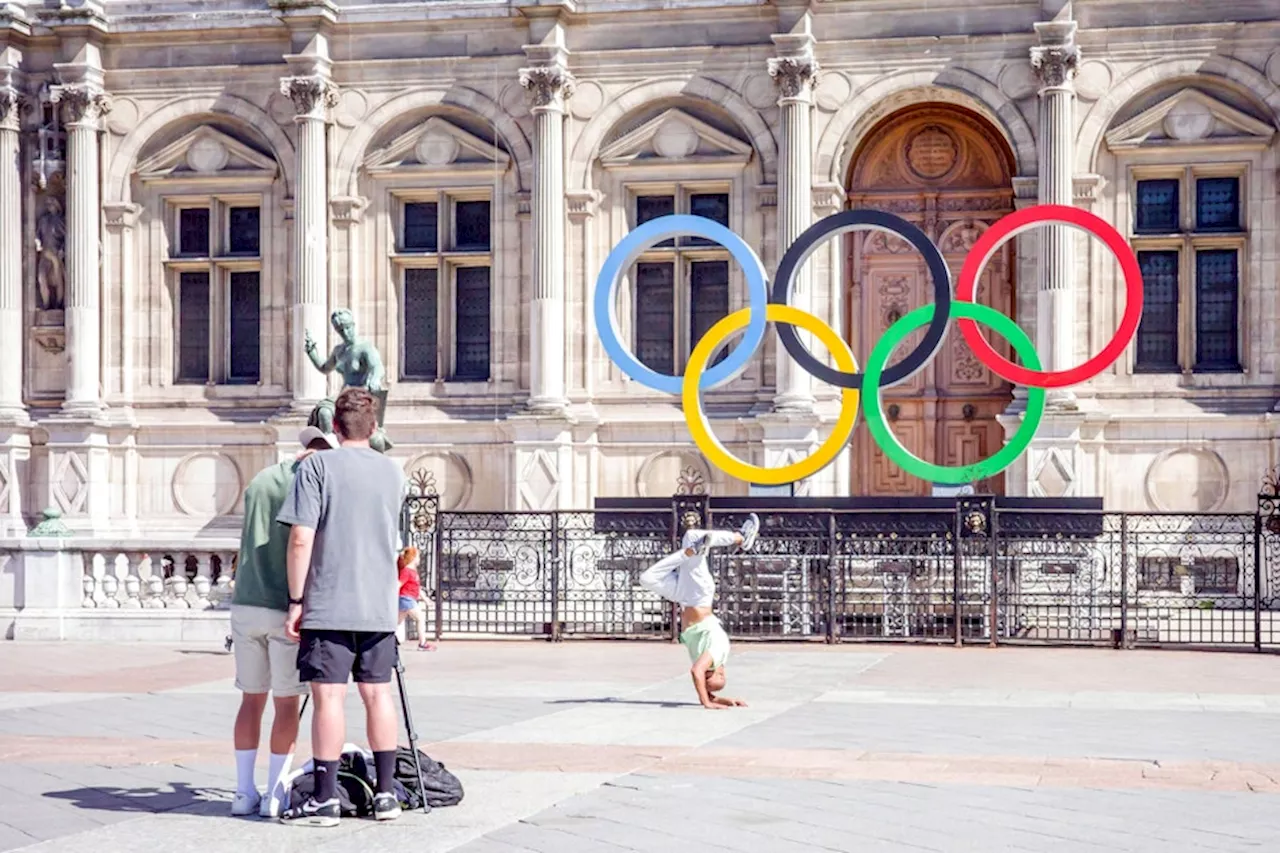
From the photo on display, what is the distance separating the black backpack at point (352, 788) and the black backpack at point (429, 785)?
0.06 metres

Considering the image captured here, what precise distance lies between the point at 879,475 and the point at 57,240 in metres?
14.8

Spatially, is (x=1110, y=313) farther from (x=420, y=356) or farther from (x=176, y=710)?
(x=176, y=710)

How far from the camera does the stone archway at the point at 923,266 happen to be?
1328 inches

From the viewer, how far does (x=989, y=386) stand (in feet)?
111

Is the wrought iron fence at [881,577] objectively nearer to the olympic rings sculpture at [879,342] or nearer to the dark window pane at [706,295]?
the olympic rings sculpture at [879,342]

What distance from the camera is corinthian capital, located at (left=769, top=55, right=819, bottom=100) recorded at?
3225 cm

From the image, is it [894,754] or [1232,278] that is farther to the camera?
[1232,278]

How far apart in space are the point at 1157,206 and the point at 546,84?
1004cm

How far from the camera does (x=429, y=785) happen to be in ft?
36.1

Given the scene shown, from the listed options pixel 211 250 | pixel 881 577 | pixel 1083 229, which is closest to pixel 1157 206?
pixel 1083 229

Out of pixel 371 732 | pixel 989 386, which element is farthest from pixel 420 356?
pixel 371 732

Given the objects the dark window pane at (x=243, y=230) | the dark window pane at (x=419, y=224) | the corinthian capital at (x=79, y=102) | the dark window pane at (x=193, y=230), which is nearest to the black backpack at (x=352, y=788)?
the dark window pane at (x=419, y=224)

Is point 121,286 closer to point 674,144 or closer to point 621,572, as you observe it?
point 674,144

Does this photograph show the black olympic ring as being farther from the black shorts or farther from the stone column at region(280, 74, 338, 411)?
the black shorts
